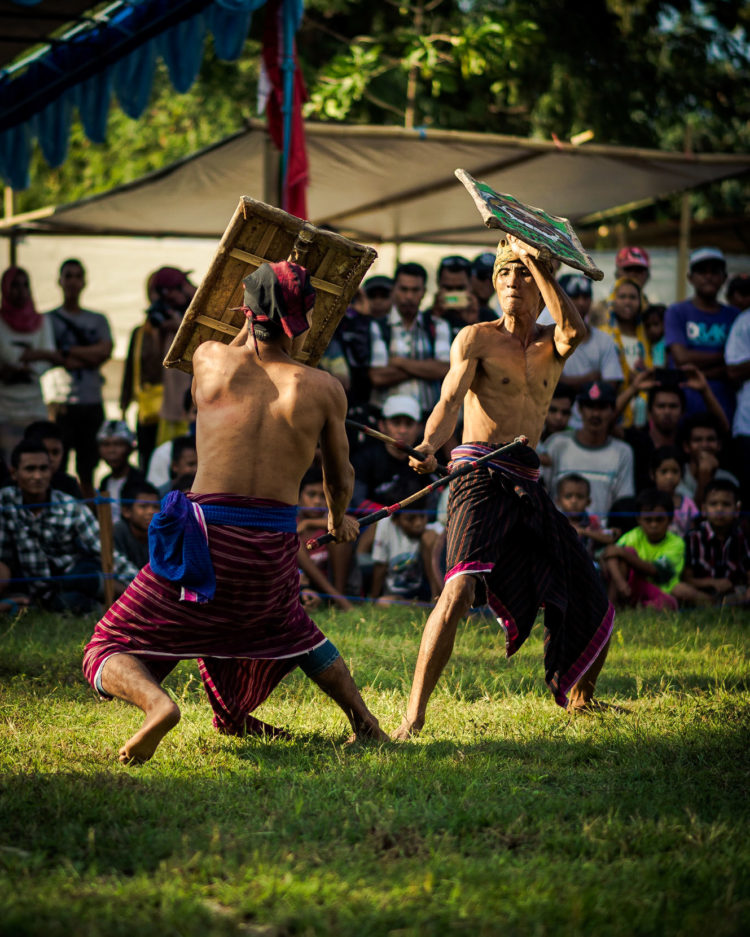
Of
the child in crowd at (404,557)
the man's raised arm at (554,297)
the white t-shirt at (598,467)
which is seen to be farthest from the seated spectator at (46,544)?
the man's raised arm at (554,297)

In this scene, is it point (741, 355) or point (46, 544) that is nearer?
point (46, 544)

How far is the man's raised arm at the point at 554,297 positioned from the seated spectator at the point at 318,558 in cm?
282

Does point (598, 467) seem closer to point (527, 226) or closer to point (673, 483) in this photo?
point (673, 483)

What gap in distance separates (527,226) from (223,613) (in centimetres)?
217

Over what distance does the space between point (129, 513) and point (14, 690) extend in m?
2.63

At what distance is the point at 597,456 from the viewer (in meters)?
8.46

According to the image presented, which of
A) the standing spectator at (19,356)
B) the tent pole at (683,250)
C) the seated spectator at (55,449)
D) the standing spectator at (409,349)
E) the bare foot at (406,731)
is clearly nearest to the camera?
the bare foot at (406,731)

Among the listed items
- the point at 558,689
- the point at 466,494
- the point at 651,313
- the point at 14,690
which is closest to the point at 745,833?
the point at 558,689

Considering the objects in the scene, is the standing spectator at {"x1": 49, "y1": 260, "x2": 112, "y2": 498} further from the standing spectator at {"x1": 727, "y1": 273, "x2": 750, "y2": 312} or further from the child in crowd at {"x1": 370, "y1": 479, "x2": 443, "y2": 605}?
the standing spectator at {"x1": 727, "y1": 273, "x2": 750, "y2": 312}

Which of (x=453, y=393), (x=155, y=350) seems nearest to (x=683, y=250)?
(x=155, y=350)

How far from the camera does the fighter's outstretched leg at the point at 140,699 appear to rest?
4.07 m

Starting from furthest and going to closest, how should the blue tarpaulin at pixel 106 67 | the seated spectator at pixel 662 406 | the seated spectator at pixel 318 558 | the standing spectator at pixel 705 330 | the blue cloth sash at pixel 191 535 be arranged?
the standing spectator at pixel 705 330
the seated spectator at pixel 662 406
the seated spectator at pixel 318 558
the blue tarpaulin at pixel 106 67
the blue cloth sash at pixel 191 535

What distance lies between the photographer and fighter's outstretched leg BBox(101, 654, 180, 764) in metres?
4.07

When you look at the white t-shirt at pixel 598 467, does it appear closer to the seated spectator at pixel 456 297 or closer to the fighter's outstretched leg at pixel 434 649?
the seated spectator at pixel 456 297
